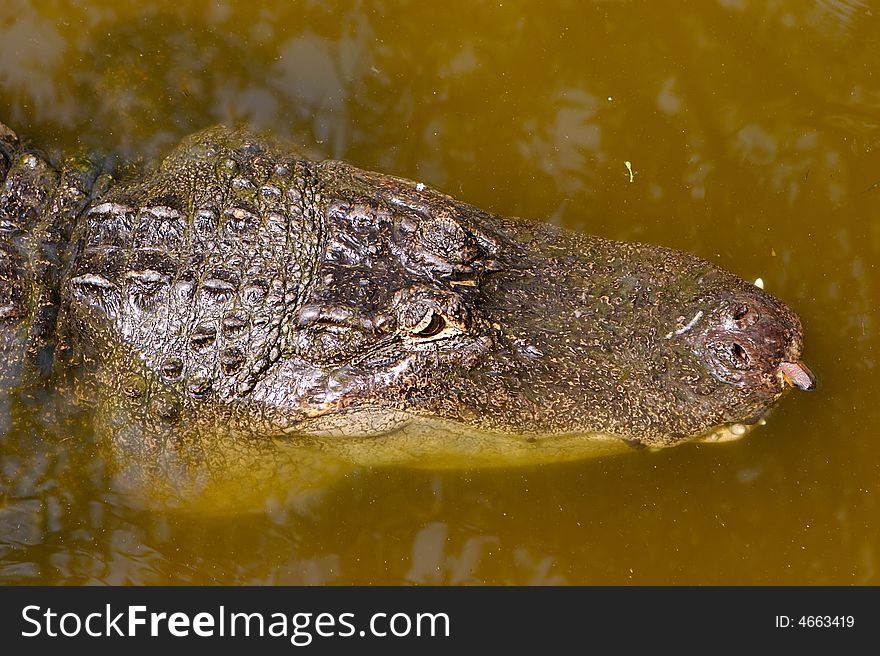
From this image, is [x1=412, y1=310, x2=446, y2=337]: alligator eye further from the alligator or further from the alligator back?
the alligator back

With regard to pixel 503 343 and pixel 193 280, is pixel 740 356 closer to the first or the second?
pixel 503 343

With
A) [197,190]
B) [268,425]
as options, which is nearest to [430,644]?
[268,425]

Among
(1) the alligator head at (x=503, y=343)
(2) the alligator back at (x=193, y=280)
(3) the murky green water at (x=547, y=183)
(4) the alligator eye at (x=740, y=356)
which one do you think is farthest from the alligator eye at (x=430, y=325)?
(4) the alligator eye at (x=740, y=356)

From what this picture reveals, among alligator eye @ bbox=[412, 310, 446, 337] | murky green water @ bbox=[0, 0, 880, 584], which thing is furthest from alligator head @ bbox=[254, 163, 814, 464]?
murky green water @ bbox=[0, 0, 880, 584]

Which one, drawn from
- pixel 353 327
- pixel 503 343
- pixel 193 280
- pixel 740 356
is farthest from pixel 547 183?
pixel 193 280

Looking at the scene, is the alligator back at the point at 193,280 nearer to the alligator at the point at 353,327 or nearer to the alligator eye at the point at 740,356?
the alligator at the point at 353,327

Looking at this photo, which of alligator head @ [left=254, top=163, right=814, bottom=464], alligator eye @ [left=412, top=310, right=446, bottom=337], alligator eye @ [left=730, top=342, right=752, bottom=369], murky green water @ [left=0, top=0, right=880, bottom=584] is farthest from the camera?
murky green water @ [left=0, top=0, right=880, bottom=584]
